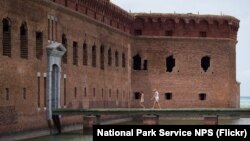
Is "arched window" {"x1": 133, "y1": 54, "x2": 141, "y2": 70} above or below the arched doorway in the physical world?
above

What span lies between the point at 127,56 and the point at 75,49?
39.5 feet

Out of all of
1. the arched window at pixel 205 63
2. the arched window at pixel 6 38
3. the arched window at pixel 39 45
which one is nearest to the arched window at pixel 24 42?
the arched window at pixel 39 45

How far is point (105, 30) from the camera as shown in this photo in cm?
4019

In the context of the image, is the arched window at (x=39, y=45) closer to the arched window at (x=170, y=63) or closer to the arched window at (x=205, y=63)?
the arched window at (x=170, y=63)

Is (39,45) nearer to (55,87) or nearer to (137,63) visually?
(55,87)

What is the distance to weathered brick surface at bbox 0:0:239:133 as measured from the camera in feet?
87.2

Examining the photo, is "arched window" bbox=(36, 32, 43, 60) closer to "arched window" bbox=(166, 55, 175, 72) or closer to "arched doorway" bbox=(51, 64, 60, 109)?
"arched doorway" bbox=(51, 64, 60, 109)

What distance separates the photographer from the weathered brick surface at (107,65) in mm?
26578

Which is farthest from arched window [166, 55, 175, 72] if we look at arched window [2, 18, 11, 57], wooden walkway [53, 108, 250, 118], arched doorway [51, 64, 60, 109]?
arched window [2, 18, 11, 57]

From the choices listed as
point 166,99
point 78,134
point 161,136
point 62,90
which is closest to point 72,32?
point 62,90

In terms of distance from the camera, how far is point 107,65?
40875 millimetres

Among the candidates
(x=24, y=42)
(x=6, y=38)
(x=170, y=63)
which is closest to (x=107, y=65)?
(x=170, y=63)

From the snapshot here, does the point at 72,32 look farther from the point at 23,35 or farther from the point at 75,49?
the point at 23,35

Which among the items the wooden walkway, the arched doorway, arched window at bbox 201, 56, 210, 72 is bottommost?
the wooden walkway
